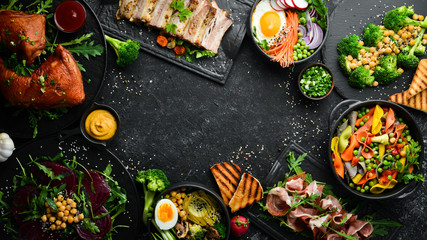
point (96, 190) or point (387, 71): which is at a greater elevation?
point (387, 71)

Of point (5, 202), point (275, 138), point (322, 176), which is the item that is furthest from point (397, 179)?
point (5, 202)

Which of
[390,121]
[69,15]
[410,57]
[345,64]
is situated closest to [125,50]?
[69,15]

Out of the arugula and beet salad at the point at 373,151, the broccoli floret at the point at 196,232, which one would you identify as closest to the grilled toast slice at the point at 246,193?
the broccoli floret at the point at 196,232

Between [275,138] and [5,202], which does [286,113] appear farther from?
[5,202]

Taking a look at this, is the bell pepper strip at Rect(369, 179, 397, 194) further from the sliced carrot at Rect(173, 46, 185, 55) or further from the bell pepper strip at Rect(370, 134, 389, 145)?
the sliced carrot at Rect(173, 46, 185, 55)

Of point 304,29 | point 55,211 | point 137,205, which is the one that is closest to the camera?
point 55,211

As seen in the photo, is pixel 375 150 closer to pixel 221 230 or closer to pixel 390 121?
pixel 390 121
